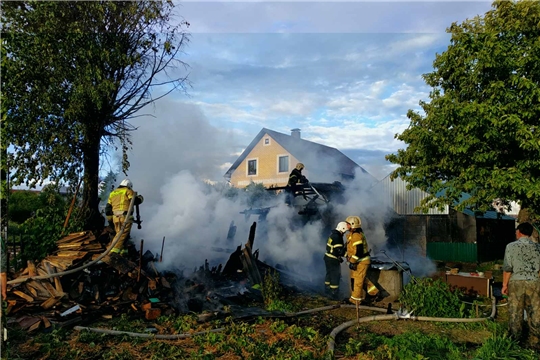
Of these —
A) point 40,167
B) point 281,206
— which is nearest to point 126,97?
point 40,167

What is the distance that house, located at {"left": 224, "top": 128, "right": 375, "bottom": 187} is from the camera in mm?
18703

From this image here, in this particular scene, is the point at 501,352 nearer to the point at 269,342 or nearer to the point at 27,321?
the point at 269,342

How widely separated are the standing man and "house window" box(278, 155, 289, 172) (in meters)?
16.5

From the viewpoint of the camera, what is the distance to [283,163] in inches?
917

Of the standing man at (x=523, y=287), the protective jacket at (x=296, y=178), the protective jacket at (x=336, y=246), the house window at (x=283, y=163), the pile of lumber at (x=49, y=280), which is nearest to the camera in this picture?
the standing man at (x=523, y=287)

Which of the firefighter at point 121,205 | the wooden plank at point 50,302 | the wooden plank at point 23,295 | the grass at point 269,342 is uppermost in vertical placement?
the firefighter at point 121,205

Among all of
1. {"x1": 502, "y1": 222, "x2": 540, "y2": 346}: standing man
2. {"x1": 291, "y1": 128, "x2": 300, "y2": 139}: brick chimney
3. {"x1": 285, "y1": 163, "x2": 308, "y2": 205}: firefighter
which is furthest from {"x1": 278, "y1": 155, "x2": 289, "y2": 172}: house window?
{"x1": 502, "y1": 222, "x2": 540, "y2": 346}: standing man

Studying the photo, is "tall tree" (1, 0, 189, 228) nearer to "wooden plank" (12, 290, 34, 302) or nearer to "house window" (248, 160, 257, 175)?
"wooden plank" (12, 290, 34, 302)

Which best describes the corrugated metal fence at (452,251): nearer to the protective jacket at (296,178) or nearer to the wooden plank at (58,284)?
the protective jacket at (296,178)

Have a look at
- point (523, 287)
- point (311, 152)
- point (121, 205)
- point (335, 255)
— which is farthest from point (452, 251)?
point (121, 205)

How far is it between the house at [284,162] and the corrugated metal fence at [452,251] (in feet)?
15.5

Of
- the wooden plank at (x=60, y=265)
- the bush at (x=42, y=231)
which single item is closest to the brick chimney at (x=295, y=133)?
the bush at (x=42, y=231)

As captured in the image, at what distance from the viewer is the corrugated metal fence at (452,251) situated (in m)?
18.7

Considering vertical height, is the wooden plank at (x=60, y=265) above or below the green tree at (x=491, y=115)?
below
